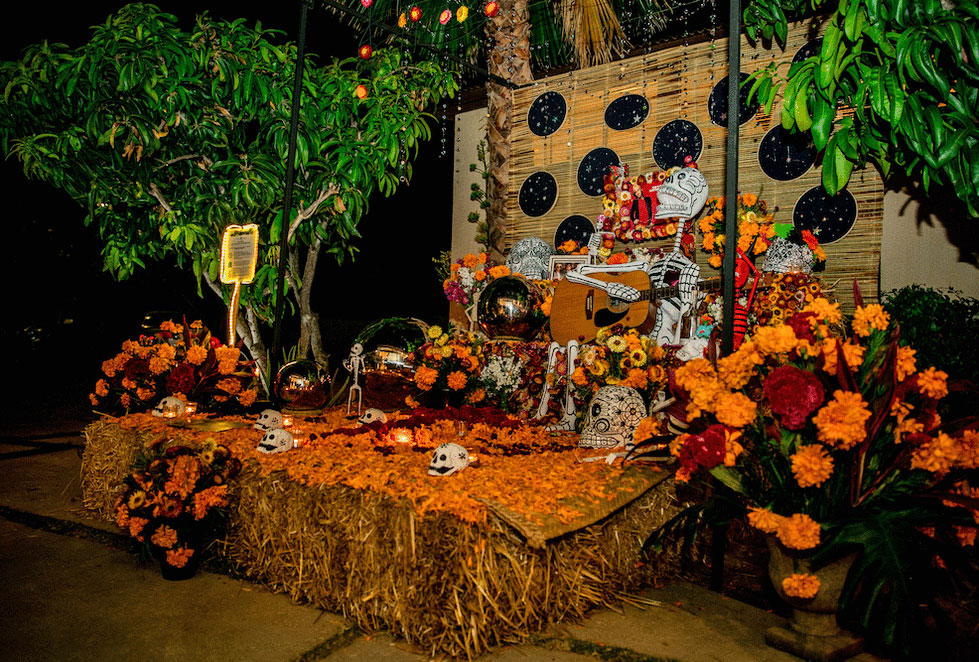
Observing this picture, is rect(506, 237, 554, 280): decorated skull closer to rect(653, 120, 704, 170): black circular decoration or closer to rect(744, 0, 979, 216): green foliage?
rect(653, 120, 704, 170): black circular decoration

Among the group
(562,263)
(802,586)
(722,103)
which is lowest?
(802,586)

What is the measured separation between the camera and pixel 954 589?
2234mm

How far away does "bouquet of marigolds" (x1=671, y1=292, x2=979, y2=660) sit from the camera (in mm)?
2115

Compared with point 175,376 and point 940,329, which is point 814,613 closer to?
point 940,329

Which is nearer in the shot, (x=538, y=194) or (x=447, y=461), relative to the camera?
(x=447, y=461)

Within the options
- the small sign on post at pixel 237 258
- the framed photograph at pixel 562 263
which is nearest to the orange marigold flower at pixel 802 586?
the framed photograph at pixel 562 263

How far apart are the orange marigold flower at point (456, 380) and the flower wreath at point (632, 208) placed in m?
1.60

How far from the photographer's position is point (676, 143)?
4.88 m

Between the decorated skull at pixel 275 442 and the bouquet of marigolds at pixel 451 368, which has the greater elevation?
the bouquet of marigolds at pixel 451 368

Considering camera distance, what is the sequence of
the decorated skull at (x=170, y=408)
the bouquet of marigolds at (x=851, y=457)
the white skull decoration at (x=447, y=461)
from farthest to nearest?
the decorated skull at (x=170, y=408)
the white skull decoration at (x=447, y=461)
the bouquet of marigolds at (x=851, y=457)

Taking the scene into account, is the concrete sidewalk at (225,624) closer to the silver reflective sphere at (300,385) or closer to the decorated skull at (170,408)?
the decorated skull at (170,408)

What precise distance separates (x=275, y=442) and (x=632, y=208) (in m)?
3.06

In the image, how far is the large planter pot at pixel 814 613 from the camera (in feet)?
7.45

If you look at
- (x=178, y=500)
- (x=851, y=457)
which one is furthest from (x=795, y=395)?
(x=178, y=500)
